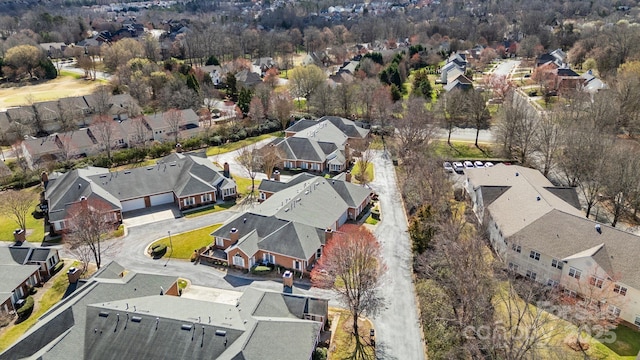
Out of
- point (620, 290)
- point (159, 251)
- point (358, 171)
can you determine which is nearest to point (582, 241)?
point (620, 290)

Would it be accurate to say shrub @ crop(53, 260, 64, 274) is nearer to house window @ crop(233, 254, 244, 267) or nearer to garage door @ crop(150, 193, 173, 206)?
garage door @ crop(150, 193, 173, 206)

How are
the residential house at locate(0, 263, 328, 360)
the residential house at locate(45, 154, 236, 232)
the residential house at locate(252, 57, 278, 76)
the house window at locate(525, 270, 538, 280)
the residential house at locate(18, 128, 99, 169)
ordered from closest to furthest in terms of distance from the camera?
the residential house at locate(0, 263, 328, 360) < the house window at locate(525, 270, 538, 280) < the residential house at locate(45, 154, 236, 232) < the residential house at locate(18, 128, 99, 169) < the residential house at locate(252, 57, 278, 76)

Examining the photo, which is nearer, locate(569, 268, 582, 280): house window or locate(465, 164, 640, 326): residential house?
locate(465, 164, 640, 326): residential house

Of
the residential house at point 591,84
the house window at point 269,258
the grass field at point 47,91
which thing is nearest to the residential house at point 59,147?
the grass field at point 47,91

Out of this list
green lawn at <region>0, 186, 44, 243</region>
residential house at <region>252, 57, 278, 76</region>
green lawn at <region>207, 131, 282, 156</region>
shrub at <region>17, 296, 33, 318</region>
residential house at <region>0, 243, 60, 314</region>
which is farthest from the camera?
residential house at <region>252, 57, 278, 76</region>

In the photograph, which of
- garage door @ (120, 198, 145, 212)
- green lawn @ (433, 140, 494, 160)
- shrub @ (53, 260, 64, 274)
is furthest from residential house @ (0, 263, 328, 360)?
green lawn @ (433, 140, 494, 160)

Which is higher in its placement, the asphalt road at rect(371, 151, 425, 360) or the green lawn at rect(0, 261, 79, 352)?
the green lawn at rect(0, 261, 79, 352)
